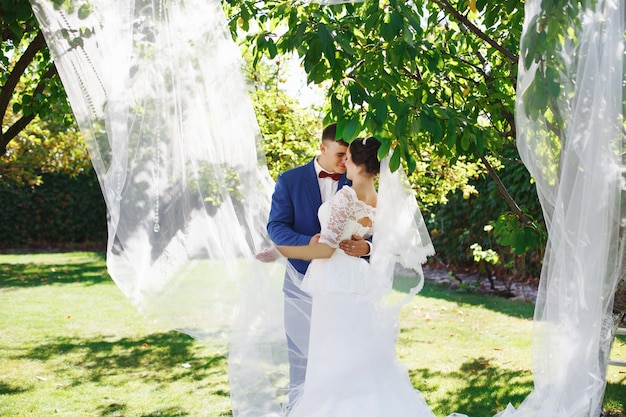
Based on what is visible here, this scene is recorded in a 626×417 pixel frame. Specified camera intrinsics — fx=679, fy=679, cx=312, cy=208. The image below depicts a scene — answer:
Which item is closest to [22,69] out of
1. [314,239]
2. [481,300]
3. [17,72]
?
[17,72]

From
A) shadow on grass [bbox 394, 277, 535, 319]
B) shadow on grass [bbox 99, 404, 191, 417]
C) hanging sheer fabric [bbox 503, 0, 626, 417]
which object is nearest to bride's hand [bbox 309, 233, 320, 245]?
hanging sheer fabric [bbox 503, 0, 626, 417]

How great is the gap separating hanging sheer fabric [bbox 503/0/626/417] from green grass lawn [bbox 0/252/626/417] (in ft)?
4.65

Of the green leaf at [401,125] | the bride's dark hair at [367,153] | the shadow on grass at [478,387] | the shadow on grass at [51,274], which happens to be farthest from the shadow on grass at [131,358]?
the shadow on grass at [51,274]

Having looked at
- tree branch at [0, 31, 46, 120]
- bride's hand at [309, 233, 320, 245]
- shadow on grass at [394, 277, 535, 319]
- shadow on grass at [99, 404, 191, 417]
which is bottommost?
shadow on grass at [99, 404, 191, 417]

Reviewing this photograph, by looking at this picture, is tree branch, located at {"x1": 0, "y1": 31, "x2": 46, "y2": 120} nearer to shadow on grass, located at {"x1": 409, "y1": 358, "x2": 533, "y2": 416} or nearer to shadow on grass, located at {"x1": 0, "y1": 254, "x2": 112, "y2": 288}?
shadow on grass, located at {"x1": 409, "y1": 358, "x2": 533, "y2": 416}

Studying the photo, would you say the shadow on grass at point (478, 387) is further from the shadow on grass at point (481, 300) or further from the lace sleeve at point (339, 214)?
the shadow on grass at point (481, 300)

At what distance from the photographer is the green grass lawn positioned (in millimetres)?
4352

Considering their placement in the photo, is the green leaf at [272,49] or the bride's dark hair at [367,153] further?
the green leaf at [272,49]

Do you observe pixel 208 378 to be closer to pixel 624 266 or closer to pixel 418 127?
pixel 418 127

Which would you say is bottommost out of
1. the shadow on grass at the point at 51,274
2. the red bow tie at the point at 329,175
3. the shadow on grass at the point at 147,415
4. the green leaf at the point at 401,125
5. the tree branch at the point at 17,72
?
the shadow on grass at the point at 147,415

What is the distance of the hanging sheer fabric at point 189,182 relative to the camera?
2.57 meters

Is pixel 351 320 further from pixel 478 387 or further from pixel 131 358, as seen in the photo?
pixel 131 358

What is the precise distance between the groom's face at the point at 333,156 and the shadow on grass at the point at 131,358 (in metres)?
2.03

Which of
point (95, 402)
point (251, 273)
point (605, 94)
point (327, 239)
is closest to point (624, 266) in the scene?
point (605, 94)
